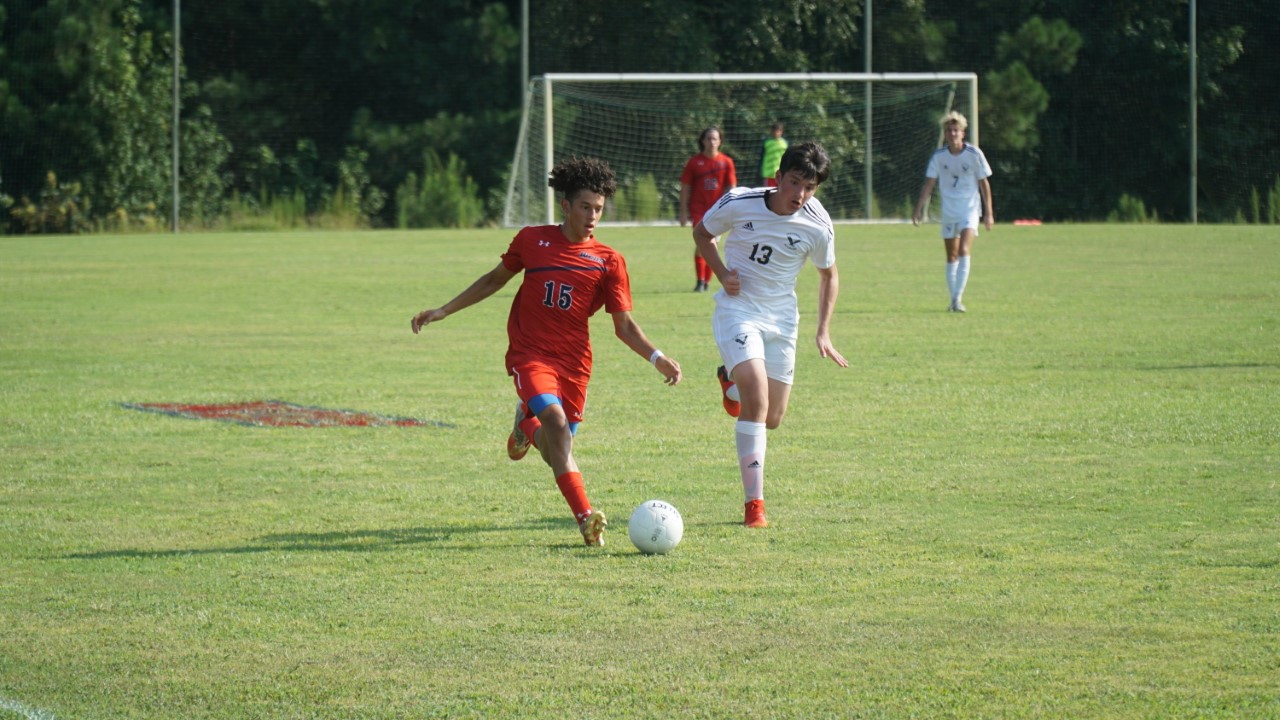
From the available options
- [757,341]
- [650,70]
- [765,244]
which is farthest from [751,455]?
[650,70]

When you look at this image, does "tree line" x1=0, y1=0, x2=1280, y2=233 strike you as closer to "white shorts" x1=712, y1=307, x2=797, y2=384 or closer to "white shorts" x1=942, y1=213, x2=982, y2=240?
"white shorts" x1=942, y1=213, x2=982, y2=240

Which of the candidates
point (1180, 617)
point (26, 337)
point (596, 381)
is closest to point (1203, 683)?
point (1180, 617)

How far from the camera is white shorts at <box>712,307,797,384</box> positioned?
766cm

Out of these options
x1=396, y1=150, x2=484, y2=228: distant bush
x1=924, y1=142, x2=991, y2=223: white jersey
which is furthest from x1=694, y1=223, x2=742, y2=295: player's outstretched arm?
x1=396, y1=150, x2=484, y2=228: distant bush

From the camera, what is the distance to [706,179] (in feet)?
68.9

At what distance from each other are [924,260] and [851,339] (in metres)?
10.4

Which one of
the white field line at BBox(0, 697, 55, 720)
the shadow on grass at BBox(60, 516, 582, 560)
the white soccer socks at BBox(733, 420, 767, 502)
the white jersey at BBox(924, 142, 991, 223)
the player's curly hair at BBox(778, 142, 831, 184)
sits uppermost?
the white jersey at BBox(924, 142, 991, 223)

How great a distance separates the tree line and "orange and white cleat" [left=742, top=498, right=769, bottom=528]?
3088 centimetres

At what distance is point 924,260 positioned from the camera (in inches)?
995

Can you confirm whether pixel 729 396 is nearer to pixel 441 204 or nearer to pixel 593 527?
pixel 593 527

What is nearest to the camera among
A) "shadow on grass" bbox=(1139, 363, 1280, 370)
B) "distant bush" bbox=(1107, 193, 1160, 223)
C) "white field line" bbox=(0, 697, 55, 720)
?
"white field line" bbox=(0, 697, 55, 720)

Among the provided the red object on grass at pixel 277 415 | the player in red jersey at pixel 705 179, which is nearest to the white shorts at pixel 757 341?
the red object on grass at pixel 277 415

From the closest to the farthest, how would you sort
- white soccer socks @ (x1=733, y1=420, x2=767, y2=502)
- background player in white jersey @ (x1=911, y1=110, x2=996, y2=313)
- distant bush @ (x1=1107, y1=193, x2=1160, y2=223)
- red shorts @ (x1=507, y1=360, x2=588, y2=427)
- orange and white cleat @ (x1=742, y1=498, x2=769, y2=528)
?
red shorts @ (x1=507, y1=360, x2=588, y2=427) < orange and white cleat @ (x1=742, y1=498, x2=769, y2=528) < white soccer socks @ (x1=733, y1=420, x2=767, y2=502) < background player in white jersey @ (x1=911, y1=110, x2=996, y2=313) < distant bush @ (x1=1107, y1=193, x2=1160, y2=223)

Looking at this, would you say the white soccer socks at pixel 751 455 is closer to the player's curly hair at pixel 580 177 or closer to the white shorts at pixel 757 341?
the white shorts at pixel 757 341
